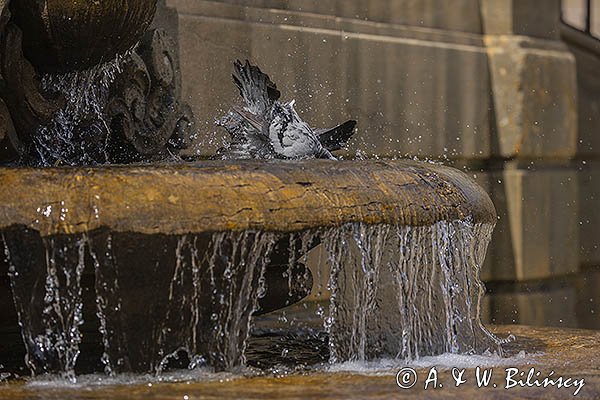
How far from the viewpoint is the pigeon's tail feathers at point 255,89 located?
5.06 meters

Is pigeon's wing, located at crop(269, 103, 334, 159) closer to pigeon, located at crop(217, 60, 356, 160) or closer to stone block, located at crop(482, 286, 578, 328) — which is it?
pigeon, located at crop(217, 60, 356, 160)

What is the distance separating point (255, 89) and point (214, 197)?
121 cm

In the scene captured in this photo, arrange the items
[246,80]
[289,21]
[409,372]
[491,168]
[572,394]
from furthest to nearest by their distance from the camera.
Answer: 1. [491,168]
2. [289,21]
3. [246,80]
4. [409,372]
5. [572,394]

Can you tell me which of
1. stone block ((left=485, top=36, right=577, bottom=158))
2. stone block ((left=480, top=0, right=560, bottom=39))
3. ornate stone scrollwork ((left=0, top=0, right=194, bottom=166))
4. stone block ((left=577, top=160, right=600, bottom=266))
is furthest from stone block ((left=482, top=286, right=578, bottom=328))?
ornate stone scrollwork ((left=0, top=0, right=194, bottom=166))

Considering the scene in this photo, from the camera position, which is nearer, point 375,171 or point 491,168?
point 375,171

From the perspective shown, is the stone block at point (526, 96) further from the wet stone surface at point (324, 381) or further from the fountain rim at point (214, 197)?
the fountain rim at point (214, 197)

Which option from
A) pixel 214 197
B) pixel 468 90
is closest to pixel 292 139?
pixel 214 197

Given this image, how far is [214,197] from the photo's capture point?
12.9 ft

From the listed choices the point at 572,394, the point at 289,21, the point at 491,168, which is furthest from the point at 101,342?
the point at 491,168

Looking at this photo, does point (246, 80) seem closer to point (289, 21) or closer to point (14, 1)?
point (14, 1)

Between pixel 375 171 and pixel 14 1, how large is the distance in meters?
1.20

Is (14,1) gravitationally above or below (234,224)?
above

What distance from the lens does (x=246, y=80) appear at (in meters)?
5.11

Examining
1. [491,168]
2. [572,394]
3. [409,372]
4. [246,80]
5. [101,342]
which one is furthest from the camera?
[491,168]
